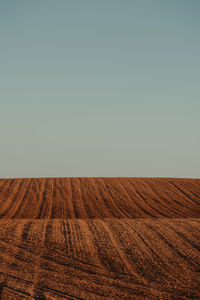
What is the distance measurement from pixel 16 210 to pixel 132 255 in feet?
50.8

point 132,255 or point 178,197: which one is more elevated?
point 178,197

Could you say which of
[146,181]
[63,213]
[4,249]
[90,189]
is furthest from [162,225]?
[146,181]

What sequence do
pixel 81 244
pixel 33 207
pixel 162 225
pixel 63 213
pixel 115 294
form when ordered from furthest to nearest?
pixel 33 207, pixel 63 213, pixel 162 225, pixel 81 244, pixel 115 294

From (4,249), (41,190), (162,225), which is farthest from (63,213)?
(4,249)

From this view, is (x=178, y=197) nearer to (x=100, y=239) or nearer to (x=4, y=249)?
(x=100, y=239)

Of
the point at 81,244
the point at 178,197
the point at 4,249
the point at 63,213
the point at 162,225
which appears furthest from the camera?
the point at 178,197

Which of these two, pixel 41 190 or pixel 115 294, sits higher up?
pixel 41 190

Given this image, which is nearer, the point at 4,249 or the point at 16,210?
the point at 4,249

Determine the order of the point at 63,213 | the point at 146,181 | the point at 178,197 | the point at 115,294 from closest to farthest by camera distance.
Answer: the point at 115,294 < the point at 63,213 < the point at 178,197 < the point at 146,181

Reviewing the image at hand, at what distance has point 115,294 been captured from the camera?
9977mm

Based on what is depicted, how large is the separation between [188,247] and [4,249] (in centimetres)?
830

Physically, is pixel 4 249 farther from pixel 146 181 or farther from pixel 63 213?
pixel 146 181

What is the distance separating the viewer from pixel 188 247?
1396 centimetres

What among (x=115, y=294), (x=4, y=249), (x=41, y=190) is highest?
(x=41, y=190)
